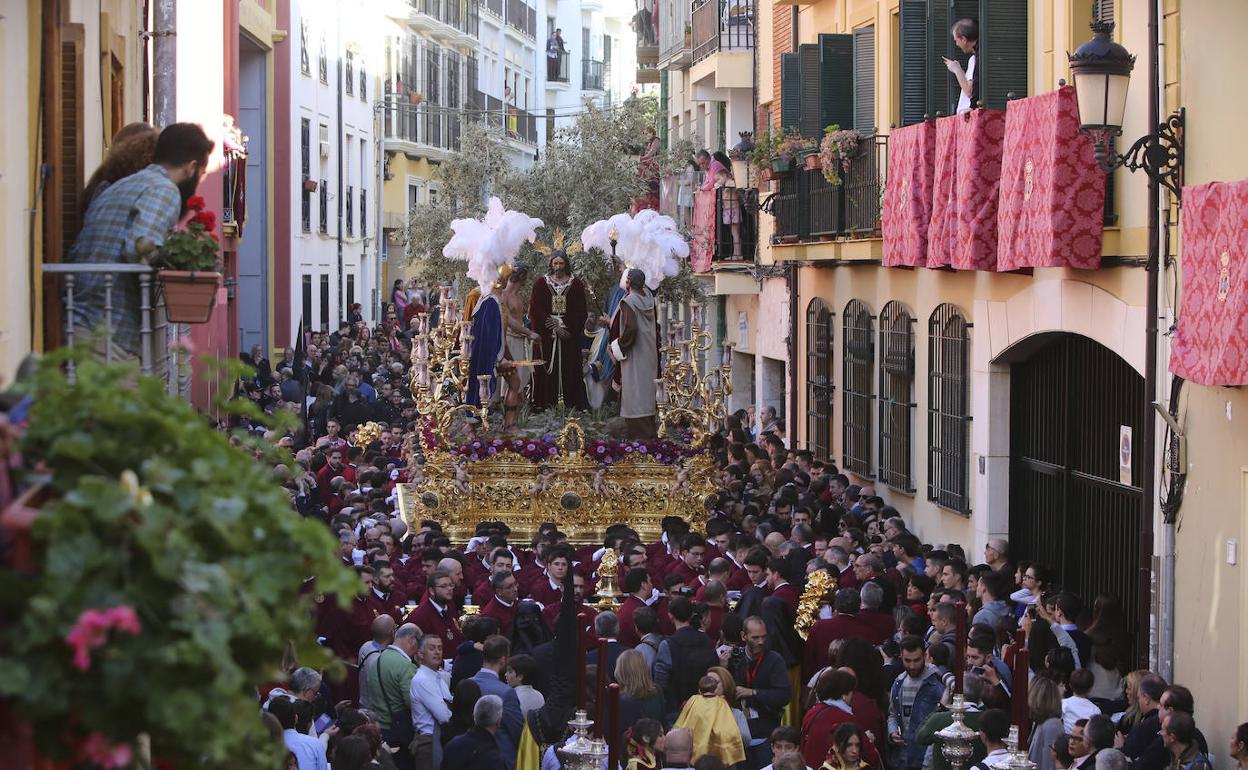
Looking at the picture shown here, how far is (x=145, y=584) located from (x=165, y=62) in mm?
7746

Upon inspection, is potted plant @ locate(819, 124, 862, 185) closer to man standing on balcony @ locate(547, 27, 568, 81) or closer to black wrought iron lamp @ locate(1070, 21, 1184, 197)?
black wrought iron lamp @ locate(1070, 21, 1184, 197)

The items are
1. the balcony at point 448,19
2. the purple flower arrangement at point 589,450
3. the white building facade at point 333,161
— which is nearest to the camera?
the purple flower arrangement at point 589,450

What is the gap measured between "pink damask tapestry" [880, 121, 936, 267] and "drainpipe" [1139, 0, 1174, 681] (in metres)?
4.80

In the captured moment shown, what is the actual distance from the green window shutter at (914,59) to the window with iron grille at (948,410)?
1947mm

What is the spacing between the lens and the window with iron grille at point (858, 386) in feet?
67.5

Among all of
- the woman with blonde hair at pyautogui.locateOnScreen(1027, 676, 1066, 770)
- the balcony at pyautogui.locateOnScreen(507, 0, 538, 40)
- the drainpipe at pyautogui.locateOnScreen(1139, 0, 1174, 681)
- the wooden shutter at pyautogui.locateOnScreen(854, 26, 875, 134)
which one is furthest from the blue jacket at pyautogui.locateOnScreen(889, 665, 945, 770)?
the balcony at pyautogui.locateOnScreen(507, 0, 538, 40)

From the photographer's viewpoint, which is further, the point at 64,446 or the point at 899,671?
the point at 899,671

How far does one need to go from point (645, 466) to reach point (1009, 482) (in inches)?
138

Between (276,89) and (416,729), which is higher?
(276,89)

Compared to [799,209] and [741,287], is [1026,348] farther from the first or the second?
[741,287]

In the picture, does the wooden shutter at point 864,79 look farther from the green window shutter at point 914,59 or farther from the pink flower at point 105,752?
the pink flower at point 105,752

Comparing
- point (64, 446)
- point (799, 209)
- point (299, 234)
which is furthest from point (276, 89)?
point (64, 446)

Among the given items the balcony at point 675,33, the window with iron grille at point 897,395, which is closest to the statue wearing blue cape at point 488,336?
the window with iron grille at point 897,395

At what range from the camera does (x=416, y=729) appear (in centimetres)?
1030
